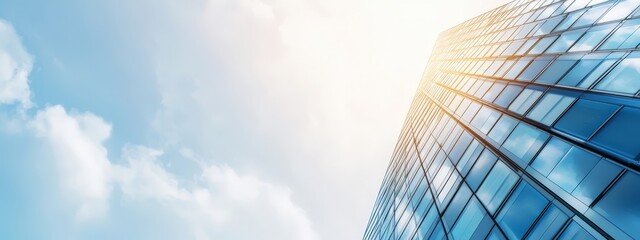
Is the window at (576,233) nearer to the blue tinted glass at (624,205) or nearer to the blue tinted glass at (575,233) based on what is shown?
the blue tinted glass at (575,233)

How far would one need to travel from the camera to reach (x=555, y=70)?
54.5ft

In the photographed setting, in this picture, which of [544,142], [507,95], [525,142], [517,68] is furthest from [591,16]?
[544,142]

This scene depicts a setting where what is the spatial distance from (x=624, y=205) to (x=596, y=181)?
1.25 m

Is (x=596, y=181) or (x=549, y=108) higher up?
(x=549, y=108)

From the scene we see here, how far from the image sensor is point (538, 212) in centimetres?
1109

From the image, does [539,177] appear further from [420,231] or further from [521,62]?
[521,62]

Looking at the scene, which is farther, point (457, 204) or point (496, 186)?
point (457, 204)

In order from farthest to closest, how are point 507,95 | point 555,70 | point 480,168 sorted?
point 507,95
point 555,70
point 480,168

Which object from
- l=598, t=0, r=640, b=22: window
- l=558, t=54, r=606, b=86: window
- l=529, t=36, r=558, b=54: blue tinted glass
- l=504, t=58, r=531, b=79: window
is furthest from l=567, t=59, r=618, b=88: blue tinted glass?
l=529, t=36, r=558, b=54: blue tinted glass

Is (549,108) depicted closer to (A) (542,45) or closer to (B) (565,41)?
(B) (565,41)

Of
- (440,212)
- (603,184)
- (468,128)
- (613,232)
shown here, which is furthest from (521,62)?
(613,232)

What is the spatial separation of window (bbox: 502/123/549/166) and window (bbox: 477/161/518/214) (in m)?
0.63

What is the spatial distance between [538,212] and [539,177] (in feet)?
4.25

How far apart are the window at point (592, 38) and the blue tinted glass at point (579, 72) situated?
1146 millimetres
